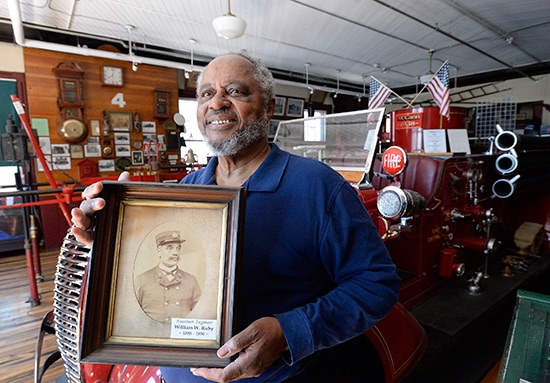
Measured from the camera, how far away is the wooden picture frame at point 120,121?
6.01 metres

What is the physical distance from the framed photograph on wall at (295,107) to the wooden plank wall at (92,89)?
350 cm

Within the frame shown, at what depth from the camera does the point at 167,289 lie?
29.4 inches

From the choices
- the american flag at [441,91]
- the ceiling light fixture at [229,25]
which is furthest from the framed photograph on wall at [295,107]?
the american flag at [441,91]

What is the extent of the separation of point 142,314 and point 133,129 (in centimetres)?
619

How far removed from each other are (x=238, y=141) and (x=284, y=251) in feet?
1.25

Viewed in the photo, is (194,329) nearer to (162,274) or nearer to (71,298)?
(162,274)

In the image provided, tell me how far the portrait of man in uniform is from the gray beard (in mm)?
402

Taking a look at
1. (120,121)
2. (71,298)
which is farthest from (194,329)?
(120,121)

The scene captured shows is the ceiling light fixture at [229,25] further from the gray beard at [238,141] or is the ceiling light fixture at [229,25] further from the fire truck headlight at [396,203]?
the gray beard at [238,141]

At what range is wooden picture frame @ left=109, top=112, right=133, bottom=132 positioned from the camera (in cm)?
601

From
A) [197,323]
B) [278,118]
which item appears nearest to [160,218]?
[197,323]

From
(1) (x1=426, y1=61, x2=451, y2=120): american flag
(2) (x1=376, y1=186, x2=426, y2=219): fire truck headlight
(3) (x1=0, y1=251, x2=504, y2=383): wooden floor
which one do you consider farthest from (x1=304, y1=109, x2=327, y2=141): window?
(3) (x1=0, y1=251, x2=504, y2=383): wooden floor

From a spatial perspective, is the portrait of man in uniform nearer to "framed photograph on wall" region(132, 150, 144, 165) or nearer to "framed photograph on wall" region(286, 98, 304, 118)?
"framed photograph on wall" region(132, 150, 144, 165)

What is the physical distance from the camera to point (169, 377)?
1036 millimetres
